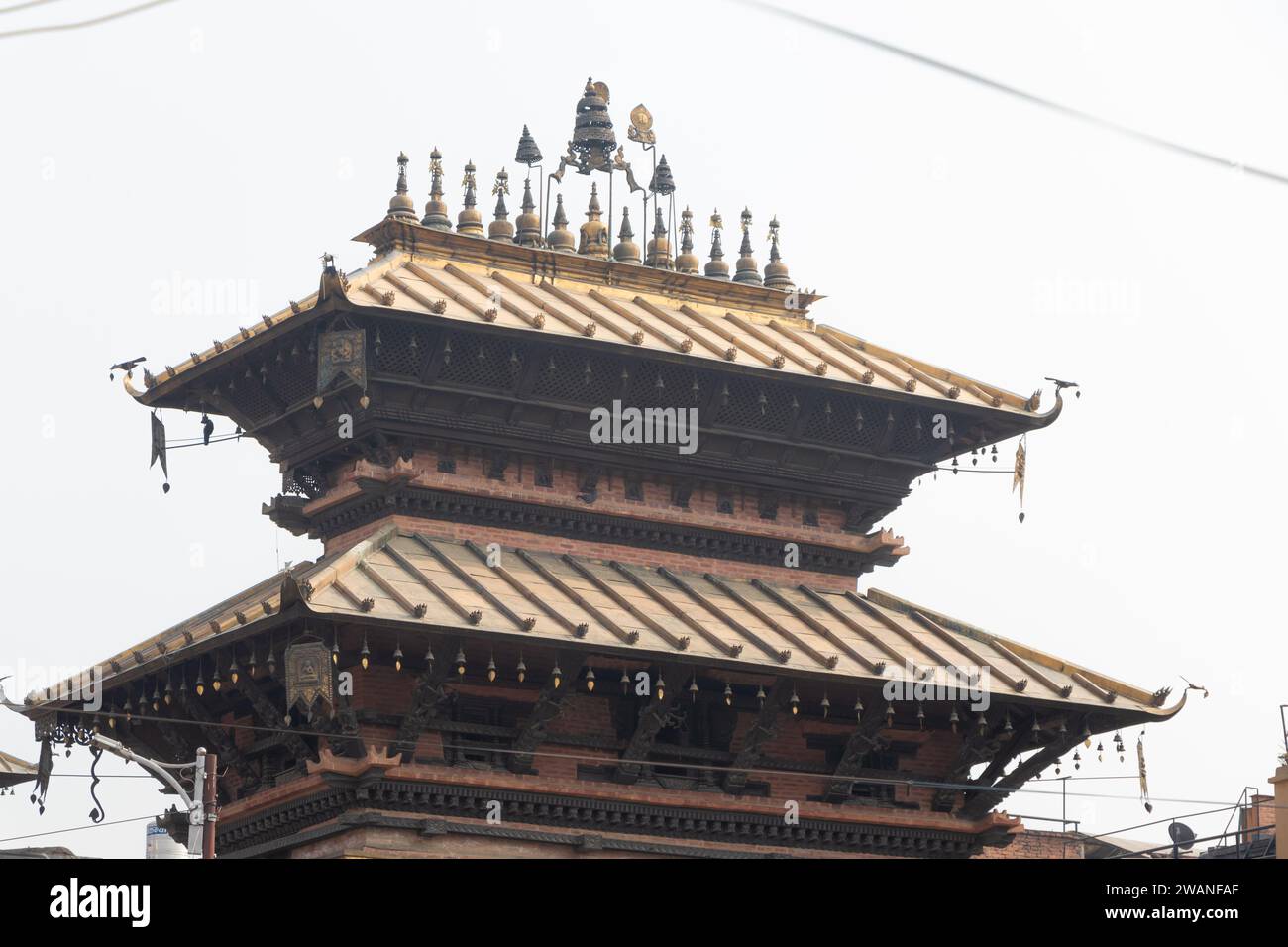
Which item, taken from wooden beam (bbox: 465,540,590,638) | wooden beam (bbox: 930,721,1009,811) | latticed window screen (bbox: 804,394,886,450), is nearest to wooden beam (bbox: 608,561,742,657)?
wooden beam (bbox: 465,540,590,638)

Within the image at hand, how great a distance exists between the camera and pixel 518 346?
3366cm

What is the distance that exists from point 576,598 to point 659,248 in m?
7.70

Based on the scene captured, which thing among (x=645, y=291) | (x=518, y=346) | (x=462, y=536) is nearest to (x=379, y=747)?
(x=462, y=536)

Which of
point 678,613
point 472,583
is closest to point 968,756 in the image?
point 678,613

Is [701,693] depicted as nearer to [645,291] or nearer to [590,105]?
[645,291]

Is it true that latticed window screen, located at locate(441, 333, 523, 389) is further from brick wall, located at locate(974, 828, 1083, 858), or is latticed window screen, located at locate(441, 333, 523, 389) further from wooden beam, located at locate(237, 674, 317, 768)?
brick wall, located at locate(974, 828, 1083, 858)

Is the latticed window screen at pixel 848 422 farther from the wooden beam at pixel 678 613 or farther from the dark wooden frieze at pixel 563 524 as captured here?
the wooden beam at pixel 678 613

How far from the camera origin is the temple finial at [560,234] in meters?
37.1

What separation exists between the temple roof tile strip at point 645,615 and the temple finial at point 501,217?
5183 millimetres

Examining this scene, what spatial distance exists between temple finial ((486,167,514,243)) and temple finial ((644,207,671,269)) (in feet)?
8.00

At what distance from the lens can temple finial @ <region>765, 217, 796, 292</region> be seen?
38.8 metres

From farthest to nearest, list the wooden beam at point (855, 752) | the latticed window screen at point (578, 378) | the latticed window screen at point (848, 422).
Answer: the latticed window screen at point (848, 422)
the wooden beam at point (855, 752)
the latticed window screen at point (578, 378)

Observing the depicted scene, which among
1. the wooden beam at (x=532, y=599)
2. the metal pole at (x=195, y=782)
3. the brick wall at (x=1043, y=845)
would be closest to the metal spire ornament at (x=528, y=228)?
the wooden beam at (x=532, y=599)
